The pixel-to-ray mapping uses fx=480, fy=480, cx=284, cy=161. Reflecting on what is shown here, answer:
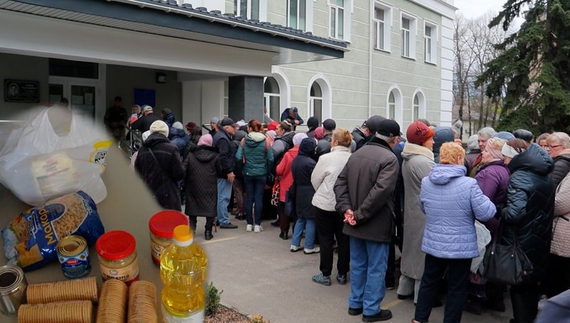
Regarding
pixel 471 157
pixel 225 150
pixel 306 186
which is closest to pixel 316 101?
pixel 225 150

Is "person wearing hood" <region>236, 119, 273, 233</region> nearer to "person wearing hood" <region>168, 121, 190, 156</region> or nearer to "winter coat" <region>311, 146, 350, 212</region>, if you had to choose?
"person wearing hood" <region>168, 121, 190, 156</region>

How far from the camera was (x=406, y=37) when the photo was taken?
69.5 feet

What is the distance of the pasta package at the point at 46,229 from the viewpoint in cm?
102

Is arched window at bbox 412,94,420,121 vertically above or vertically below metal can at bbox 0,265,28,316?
above

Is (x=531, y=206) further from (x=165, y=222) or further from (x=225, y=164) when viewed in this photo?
(x=225, y=164)

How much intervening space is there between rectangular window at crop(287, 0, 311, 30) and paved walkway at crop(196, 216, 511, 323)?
33.5 ft

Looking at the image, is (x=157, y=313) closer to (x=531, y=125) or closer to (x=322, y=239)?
(x=322, y=239)

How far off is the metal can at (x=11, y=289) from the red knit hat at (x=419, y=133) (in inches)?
165

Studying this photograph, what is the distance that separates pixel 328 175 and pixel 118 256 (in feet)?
14.9

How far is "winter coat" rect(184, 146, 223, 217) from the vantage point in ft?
23.0

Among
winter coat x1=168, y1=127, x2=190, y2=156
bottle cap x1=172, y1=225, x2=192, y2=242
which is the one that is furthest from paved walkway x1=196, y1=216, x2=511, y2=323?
bottle cap x1=172, y1=225, x2=192, y2=242

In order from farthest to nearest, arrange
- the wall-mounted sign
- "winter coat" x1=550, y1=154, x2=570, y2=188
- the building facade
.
Result: 1. the building facade
2. the wall-mounted sign
3. "winter coat" x1=550, y1=154, x2=570, y2=188

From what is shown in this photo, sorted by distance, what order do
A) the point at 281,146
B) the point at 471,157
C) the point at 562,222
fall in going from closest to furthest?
the point at 562,222
the point at 471,157
the point at 281,146

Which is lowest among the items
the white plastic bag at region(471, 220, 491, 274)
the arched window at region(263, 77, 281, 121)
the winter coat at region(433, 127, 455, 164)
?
the white plastic bag at region(471, 220, 491, 274)
